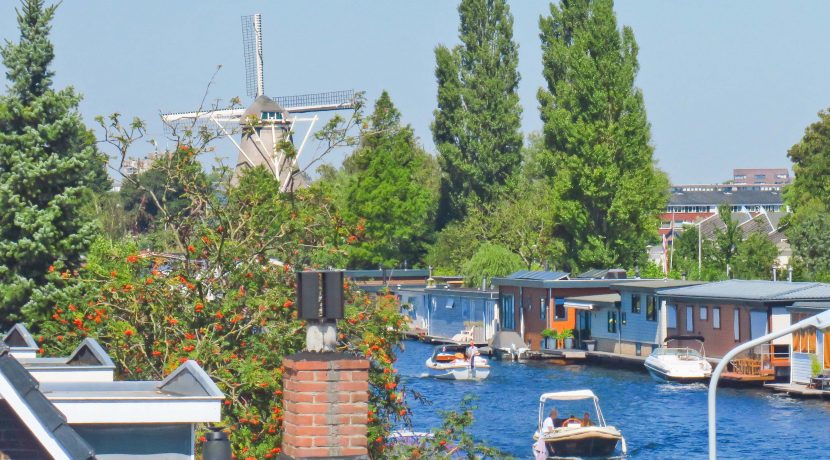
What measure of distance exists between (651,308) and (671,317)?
8.28 ft

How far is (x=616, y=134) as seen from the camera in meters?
82.3

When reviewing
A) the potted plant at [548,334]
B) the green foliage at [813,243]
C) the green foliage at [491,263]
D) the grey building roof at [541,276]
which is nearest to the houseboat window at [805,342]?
the potted plant at [548,334]

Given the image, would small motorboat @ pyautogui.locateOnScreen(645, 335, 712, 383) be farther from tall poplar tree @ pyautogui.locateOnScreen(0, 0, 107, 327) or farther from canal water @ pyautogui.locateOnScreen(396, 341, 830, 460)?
tall poplar tree @ pyautogui.locateOnScreen(0, 0, 107, 327)

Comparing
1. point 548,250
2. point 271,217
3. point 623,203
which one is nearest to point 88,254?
point 271,217

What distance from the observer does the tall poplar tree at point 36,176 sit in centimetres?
2930

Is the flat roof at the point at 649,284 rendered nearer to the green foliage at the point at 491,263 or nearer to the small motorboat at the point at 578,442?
A: the green foliage at the point at 491,263

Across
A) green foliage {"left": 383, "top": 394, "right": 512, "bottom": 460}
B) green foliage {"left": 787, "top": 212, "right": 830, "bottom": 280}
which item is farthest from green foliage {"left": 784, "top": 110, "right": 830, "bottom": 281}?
green foliage {"left": 383, "top": 394, "right": 512, "bottom": 460}

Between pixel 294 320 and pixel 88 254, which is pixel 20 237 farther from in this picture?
pixel 294 320

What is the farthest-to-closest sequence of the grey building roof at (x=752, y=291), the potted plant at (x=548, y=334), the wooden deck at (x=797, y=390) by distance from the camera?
1. the potted plant at (x=548, y=334)
2. the grey building roof at (x=752, y=291)
3. the wooden deck at (x=797, y=390)

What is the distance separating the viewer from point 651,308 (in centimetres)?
7081

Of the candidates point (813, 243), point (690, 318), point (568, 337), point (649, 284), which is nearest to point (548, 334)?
point (568, 337)

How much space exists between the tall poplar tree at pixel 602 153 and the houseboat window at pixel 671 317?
14.1 meters

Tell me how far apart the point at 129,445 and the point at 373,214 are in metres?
86.6

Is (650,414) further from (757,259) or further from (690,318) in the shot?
(757,259)
